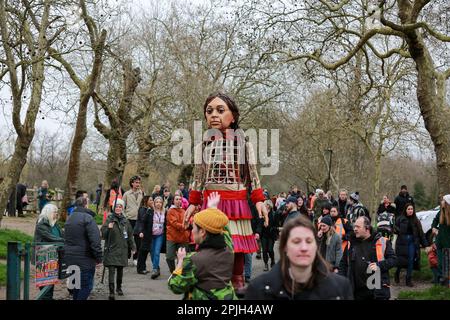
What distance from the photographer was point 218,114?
27.8 ft

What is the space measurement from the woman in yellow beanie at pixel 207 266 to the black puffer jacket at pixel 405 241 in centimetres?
903

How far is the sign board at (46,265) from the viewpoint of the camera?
8109 mm

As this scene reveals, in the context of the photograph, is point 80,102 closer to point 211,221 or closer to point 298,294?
point 211,221

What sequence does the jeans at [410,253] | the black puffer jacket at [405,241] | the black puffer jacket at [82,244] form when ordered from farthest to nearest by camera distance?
1. the black puffer jacket at [405,241]
2. the jeans at [410,253]
3. the black puffer jacket at [82,244]

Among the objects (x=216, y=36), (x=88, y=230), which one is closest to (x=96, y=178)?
(x=216, y=36)

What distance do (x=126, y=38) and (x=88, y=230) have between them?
2087 centimetres

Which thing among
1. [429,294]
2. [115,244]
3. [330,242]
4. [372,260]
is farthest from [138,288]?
[372,260]

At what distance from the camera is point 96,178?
73562 mm

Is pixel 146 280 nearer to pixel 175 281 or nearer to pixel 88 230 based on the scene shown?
pixel 88 230

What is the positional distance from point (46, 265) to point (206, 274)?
3771 millimetres

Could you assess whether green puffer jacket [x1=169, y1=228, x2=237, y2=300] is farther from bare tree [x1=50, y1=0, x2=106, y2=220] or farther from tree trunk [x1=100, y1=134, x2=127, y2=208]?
tree trunk [x1=100, y1=134, x2=127, y2=208]

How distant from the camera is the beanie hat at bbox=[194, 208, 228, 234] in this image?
216 inches

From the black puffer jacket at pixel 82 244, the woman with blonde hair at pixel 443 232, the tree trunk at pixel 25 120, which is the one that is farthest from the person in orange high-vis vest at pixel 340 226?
the tree trunk at pixel 25 120

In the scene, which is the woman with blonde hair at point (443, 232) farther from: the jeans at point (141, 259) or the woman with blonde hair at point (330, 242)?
the jeans at point (141, 259)
